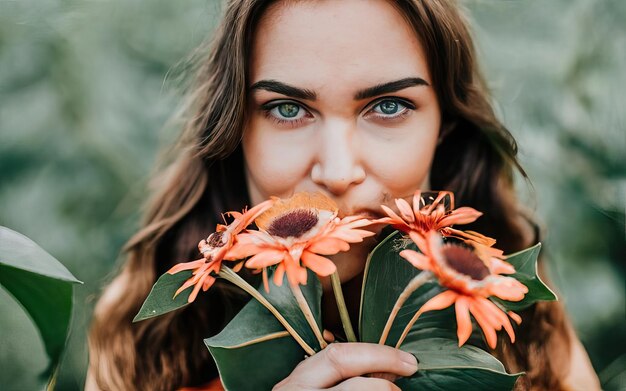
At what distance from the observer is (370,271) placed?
74 centimetres

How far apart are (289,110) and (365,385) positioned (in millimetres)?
392

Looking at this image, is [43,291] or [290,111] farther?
[290,111]

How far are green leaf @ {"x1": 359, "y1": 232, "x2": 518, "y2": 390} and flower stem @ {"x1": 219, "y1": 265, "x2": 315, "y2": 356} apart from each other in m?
0.07

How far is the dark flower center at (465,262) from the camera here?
61 centimetres

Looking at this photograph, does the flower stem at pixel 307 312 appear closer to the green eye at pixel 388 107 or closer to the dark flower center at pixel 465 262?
the dark flower center at pixel 465 262

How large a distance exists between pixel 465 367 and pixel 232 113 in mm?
460

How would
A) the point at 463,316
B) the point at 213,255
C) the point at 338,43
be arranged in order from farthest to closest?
the point at 338,43 → the point at 213,255 → the point at 463,316

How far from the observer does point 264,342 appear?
72 cm

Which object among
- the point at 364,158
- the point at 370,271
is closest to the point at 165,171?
the point at 364,158

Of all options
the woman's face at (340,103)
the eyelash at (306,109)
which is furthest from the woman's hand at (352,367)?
the eyelash at (306,109)

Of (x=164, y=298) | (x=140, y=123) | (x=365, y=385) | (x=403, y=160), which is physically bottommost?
(x=365, y=385)

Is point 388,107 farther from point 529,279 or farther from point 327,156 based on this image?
point 529,279

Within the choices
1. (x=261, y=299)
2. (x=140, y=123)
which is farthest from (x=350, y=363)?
(x=140, y=123)

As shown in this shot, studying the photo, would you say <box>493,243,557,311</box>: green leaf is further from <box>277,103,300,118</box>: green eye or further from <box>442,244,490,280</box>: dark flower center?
<box>277,103,300,118</box>: green eye
